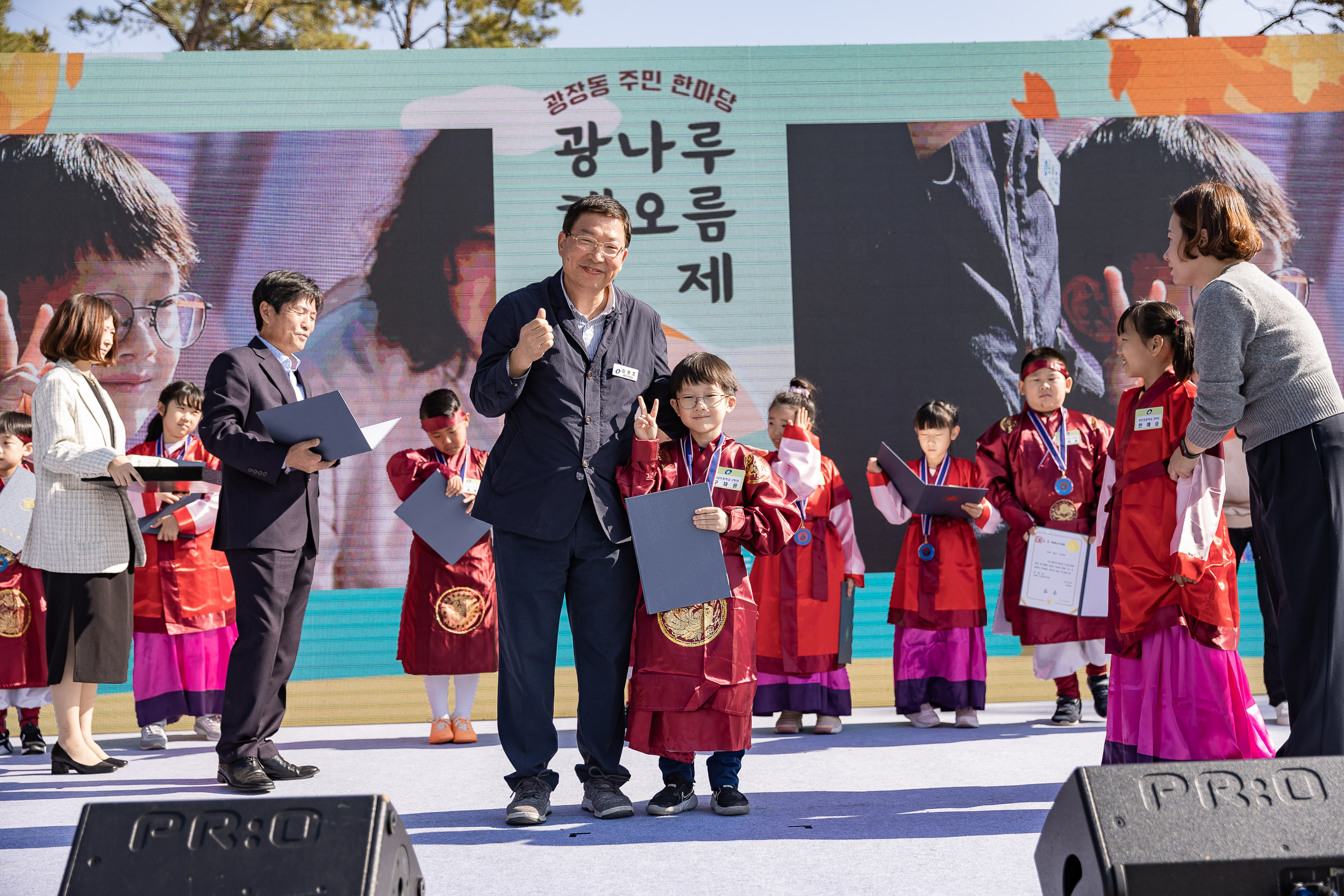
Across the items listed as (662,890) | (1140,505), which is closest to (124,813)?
(662,890)

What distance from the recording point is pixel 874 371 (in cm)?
514

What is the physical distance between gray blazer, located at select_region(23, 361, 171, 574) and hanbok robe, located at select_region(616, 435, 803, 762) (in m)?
1.65

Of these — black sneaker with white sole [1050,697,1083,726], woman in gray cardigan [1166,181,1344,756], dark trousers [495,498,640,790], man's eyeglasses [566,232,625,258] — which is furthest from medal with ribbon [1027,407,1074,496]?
man's eyeglasses [566,232,625,258]

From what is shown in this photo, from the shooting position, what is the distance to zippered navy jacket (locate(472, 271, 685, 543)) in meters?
2.61

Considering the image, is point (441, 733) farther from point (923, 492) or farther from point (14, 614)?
point (923, 492)

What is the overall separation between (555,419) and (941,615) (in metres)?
2.32

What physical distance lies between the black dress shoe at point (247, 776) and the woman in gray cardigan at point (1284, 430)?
2.57m

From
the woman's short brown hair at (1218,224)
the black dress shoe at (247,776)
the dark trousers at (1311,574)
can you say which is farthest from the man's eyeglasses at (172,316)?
the dark trousers at (1311,574)

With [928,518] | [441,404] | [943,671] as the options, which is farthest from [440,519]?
[943,671]

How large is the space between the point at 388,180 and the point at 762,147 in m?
1.79

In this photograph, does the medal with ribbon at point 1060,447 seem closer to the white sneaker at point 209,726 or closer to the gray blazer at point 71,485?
the gray blazer at point 71,485

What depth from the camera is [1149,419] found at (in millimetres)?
2697

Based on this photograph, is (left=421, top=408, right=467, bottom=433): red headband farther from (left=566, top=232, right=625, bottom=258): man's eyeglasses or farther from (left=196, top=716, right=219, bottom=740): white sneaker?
(left=566, top=232, right=625, bottom=258): man's eyeglasses

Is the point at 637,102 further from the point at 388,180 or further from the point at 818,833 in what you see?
the point at 818,833
